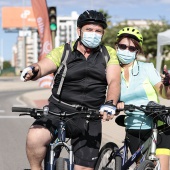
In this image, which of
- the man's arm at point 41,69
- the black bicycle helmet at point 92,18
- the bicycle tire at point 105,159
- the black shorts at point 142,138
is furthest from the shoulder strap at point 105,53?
the bicycle tire at point 105,159

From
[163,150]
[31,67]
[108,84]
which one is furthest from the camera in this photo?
[163,150]

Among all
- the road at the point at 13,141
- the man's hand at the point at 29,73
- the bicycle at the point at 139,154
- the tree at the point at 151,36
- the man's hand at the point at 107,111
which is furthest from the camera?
the tree at the point at 151,36

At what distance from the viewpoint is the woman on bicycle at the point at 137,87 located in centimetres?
448


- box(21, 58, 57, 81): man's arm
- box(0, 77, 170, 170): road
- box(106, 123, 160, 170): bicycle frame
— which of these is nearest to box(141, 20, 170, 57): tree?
box(0, 77, 170, 170): road

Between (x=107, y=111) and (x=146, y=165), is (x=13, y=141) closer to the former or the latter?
(x=146, y=165)

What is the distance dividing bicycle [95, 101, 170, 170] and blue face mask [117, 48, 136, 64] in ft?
1.52

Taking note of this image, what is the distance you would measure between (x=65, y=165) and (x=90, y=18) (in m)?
1.16

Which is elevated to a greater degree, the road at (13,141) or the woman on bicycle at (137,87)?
the woman on bicycle at (137,87)

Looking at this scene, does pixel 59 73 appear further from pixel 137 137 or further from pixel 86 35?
pixel 137 137

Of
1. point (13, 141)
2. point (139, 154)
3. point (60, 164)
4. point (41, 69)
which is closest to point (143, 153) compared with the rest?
point (139, 154)

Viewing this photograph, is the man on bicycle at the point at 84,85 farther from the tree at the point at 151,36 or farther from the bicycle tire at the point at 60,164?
the tree at the point at 151,36

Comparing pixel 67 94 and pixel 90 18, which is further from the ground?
pixel 90 18

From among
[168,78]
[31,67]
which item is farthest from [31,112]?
[168,78]

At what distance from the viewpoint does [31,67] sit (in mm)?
3932
